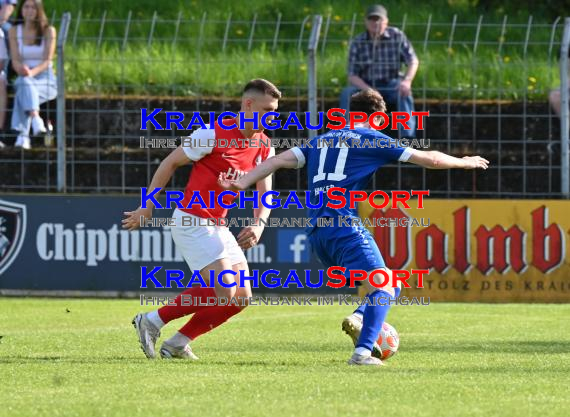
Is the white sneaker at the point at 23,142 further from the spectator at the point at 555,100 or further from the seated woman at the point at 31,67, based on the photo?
the spectator at the point at 555,100

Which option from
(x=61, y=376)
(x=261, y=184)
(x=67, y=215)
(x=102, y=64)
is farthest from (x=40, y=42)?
(x=61, y=376)

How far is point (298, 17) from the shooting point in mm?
24781

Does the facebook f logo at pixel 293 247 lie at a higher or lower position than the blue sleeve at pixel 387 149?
lower

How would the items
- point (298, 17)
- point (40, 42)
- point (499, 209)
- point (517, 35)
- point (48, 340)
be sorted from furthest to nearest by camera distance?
1. point (298, 17)
2. point (517, 35)
3. point (40, 42)
4. point (499, 209)
5. point (48, 340)

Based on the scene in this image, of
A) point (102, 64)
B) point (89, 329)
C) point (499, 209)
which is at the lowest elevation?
point (89, 329)

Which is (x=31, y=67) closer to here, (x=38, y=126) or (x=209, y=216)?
(x=38, y=126)

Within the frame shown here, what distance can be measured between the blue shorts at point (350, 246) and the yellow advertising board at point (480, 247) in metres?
6.42

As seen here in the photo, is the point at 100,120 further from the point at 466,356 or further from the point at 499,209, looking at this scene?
the point at 466,356

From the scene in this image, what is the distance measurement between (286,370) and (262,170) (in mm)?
1351

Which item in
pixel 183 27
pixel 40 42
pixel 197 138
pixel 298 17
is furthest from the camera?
pixel 298 17

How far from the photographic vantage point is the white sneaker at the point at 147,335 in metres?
9.91

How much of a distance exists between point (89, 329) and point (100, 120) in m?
5.81

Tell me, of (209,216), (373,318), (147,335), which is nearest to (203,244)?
(209,216)

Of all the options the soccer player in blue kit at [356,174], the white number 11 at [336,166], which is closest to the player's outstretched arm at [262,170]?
the soccer player in blue kit at [356,174]
